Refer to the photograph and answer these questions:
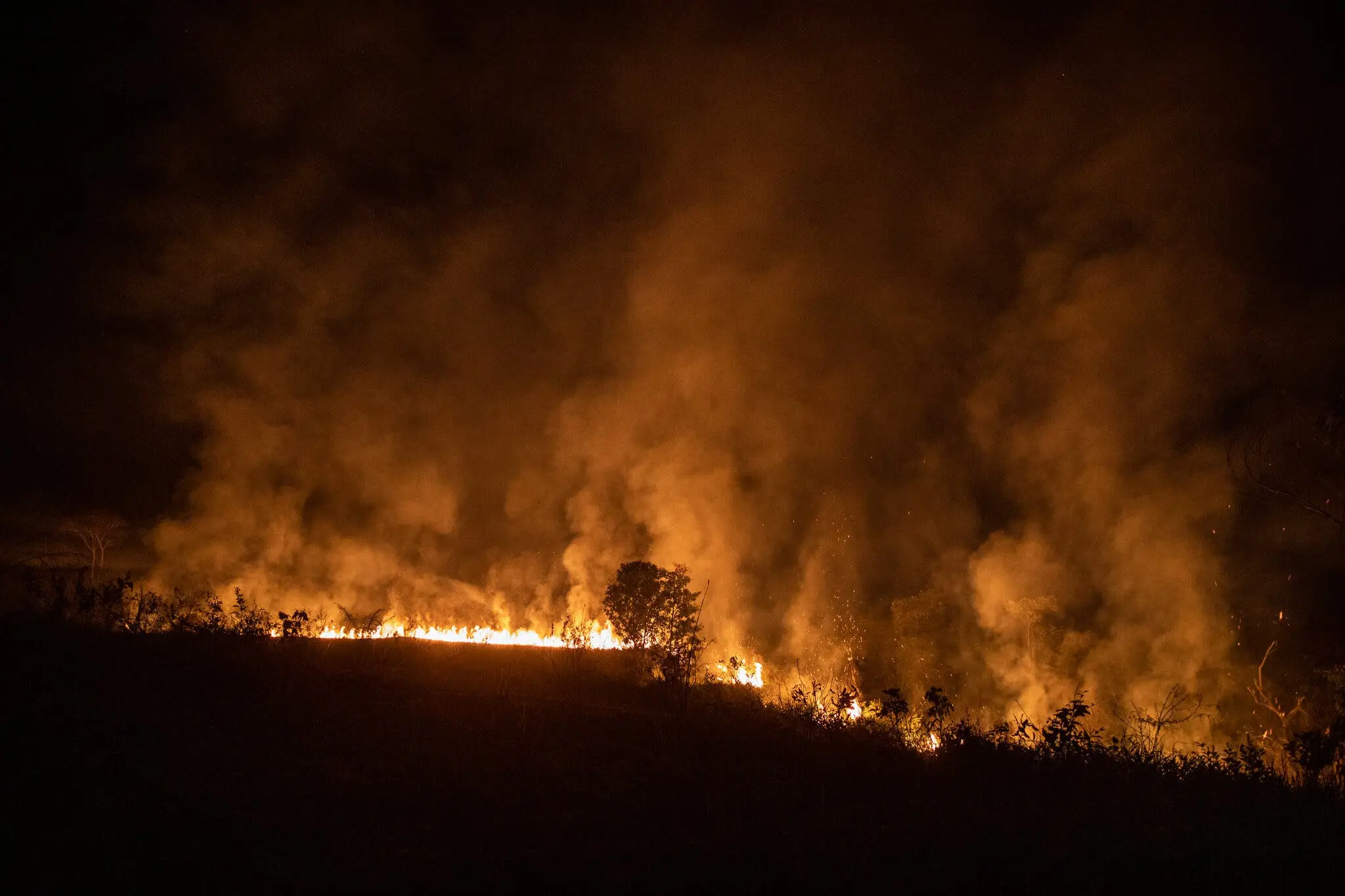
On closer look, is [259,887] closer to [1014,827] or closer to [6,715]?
[6,715]

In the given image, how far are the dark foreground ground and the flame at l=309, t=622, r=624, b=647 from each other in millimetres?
8914

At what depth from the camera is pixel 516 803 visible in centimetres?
707

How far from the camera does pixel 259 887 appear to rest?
17.2 feet

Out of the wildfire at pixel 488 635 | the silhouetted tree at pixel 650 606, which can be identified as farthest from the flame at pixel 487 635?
the silhouetted tree at pixel 650 606

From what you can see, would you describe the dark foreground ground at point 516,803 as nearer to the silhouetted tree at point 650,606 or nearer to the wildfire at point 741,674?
the wildfire at point 741,674

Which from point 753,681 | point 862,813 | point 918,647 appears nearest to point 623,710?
point 862,813

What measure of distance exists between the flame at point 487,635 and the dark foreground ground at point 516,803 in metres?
8.91

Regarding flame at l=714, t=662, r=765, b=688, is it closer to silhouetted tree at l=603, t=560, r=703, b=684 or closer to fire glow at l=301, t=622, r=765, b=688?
fire glow at l=301, t=622, r=765, b=688

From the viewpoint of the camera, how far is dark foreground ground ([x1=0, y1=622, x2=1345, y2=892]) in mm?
5723

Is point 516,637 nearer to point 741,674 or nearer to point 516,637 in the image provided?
point 516,637

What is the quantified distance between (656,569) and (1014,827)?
15.0 m

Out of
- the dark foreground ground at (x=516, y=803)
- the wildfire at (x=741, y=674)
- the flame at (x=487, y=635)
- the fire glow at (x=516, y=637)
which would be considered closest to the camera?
the dark foreground ground at (x=516, y=803)

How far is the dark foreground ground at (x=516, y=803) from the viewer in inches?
225

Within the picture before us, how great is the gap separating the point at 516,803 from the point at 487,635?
1833 cm
